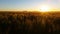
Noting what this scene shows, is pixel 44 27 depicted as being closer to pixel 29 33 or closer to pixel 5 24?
pixel 29 33

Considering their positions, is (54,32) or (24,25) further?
(24,25)

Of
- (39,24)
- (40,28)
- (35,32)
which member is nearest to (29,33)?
(35,32)

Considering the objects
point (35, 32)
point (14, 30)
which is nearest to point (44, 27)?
point (35, 32)

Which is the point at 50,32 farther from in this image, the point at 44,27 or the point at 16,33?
the point at 16,33

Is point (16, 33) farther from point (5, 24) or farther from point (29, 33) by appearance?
point (5, 24)

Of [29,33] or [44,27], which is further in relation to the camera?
[44,27]

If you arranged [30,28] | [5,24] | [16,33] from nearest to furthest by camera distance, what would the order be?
[16,33] → [30,28] → [5,24]

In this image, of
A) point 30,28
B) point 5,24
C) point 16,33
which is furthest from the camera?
point 5,24

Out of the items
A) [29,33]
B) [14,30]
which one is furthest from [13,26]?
[29,33]

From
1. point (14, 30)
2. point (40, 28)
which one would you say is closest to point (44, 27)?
point (40, 28)
